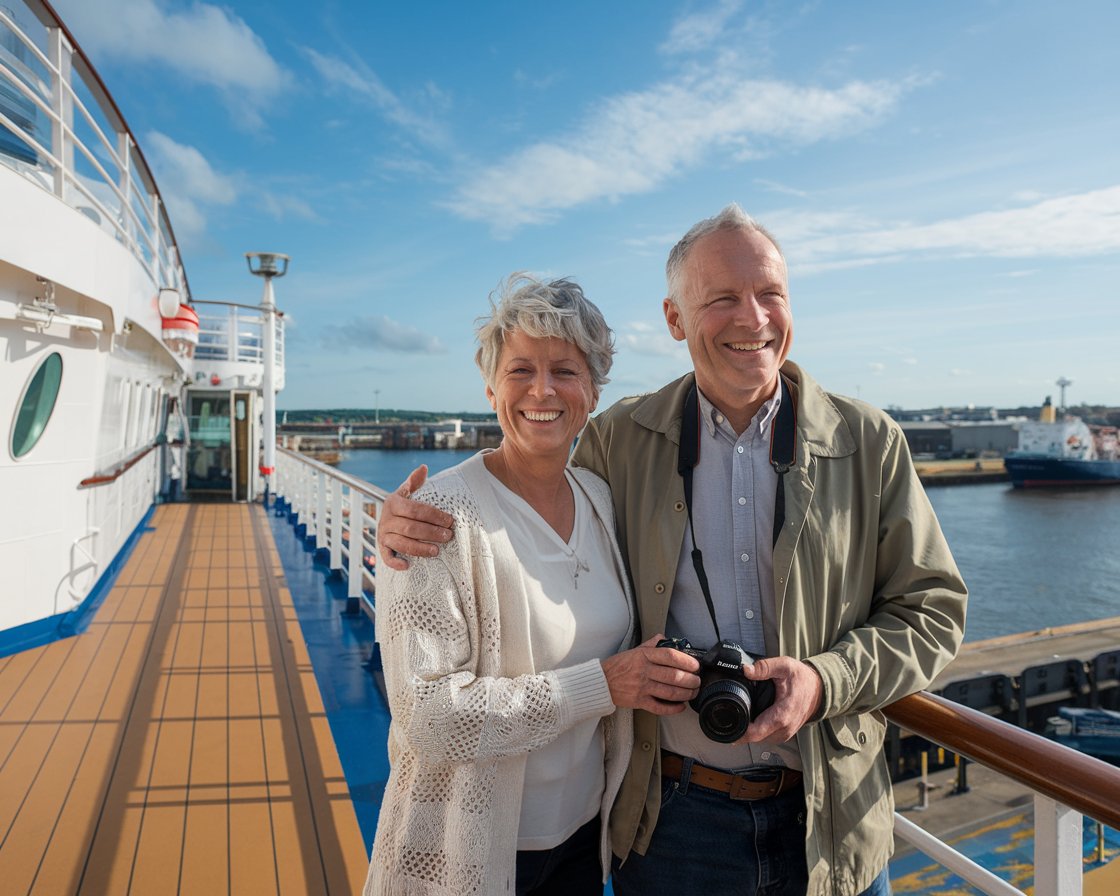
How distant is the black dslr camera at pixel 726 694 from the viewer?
1042mm

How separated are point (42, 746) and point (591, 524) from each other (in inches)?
112

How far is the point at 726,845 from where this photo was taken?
1238mm

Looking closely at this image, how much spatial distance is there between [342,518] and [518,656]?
16.2 ft

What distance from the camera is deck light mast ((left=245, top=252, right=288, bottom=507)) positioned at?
37.1ft

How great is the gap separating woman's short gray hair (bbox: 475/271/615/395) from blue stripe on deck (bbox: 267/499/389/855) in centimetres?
172

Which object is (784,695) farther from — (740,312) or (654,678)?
(740,312)

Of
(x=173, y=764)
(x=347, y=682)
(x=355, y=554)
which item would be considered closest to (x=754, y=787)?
(x=173, y=764)

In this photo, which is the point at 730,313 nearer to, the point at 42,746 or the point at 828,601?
the point at 828,601

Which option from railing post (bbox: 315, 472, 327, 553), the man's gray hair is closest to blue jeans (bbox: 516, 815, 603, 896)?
the man's gray hair

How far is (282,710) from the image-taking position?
3.34 meters

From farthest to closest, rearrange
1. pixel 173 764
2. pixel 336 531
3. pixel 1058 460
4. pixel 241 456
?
pixel 1058 460 < pixel 241 456 < pixel 336 531 < pixel 173 764

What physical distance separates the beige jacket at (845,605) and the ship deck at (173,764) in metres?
1.45

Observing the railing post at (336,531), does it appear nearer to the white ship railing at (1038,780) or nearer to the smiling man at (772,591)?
the smiling man at (772,591)

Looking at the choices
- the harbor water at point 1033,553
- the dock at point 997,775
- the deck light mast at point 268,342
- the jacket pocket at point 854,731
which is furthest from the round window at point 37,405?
the harbor water at point 1033,553
